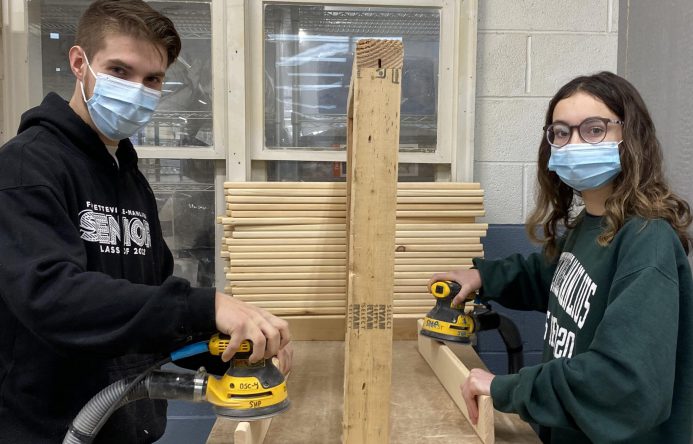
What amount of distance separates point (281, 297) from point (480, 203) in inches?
34.3

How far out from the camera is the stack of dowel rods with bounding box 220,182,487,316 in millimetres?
2172

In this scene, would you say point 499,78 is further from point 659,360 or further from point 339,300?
point 659,360

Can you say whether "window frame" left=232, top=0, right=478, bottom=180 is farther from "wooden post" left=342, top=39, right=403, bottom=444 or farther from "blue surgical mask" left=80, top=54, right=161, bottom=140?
"wooden post" left=342, top=39, right=403, bottom=444

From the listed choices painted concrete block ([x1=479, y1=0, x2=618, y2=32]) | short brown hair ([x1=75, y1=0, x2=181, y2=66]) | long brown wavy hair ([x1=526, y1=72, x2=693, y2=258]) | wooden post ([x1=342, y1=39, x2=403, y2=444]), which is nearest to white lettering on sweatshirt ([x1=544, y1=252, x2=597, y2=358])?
long brown wavy hair ([x1=526, y1=72, x2=693, y2=258])

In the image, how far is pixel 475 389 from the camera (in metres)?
1.28

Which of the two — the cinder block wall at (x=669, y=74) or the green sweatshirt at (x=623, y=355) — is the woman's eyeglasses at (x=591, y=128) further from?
the cinder block wall at (x=669, y=74)

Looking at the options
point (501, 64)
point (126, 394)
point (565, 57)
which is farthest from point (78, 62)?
point (565, 57)

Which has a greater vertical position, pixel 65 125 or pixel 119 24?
pixel 119 24

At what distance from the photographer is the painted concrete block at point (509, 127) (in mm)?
2574

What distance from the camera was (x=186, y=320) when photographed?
3.35 feet

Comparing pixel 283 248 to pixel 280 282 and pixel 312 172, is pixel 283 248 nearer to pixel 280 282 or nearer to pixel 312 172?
pixel 280 282

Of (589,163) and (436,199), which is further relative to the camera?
(436,199)

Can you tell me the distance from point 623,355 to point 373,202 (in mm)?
581

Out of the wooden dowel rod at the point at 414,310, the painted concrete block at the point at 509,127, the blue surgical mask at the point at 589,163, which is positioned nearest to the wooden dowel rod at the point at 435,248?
the wooden dowel rod at the point at 414,310
